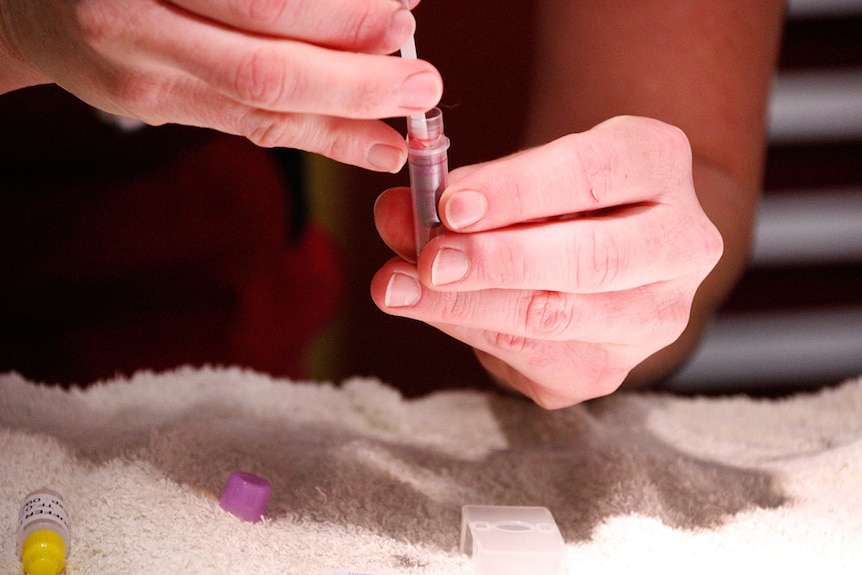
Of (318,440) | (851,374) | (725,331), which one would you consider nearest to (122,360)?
(318,440)

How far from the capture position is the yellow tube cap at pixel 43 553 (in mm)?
501

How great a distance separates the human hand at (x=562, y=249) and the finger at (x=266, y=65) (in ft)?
0.31

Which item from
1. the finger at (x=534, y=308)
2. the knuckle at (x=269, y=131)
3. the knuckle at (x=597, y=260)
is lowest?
the finger at (x=534, y=308)

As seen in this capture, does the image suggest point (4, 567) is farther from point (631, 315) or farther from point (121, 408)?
point (631, 315)

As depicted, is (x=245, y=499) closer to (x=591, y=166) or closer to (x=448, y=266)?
(x=448, y=266)

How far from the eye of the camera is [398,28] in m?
0.49

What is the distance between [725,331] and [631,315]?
0.74 m

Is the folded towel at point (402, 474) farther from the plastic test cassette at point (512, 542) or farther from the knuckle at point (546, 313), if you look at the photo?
the knuckle at point (546, 313)

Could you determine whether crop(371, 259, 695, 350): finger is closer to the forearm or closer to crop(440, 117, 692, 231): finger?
crop(440, 117, 692, 231): finger

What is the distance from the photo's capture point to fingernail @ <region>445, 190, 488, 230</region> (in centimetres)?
53

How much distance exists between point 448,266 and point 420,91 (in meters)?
0.12

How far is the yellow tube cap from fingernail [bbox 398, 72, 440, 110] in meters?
0.36

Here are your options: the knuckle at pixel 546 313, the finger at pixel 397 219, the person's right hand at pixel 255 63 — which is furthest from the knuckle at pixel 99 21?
the knuckle at pixel 546 313

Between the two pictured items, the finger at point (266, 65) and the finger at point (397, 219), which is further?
the finger at point (397, 219)
